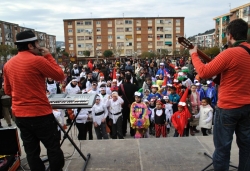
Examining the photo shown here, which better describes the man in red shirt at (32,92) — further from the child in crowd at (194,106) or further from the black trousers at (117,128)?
the child in crowd at (194,106)

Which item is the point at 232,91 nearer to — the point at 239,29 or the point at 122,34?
the point at 239,29

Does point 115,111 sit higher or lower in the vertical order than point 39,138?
lower

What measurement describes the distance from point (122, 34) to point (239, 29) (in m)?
68.3

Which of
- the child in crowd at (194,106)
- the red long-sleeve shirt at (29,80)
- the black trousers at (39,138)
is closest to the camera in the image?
the red long-sleeve shirt at (29,80)

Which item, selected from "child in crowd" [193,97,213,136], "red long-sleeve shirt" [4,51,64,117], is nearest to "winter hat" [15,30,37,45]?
"red long-sleeve shirt" [4,51,64,117]

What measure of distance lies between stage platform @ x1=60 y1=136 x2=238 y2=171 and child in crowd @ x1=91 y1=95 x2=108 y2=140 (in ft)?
6.11

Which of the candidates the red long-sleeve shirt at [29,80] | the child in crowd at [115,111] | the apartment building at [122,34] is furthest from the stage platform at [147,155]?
Answer: the apartment building at [122,34]

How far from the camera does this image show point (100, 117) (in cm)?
636

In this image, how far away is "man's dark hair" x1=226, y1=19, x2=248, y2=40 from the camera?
7.89ft

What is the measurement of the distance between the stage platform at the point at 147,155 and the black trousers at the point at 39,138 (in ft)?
2.60

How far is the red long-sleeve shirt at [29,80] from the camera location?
2512 millimetres

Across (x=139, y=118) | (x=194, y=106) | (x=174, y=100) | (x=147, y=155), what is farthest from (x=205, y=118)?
(x=147, y=155)

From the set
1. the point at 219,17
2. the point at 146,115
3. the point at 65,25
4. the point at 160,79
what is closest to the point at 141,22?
the point at 65,25

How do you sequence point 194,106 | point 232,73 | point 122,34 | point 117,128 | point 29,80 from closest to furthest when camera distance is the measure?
point 232,73, point 29,80, point 117,128, point 194,106, point 122,34
